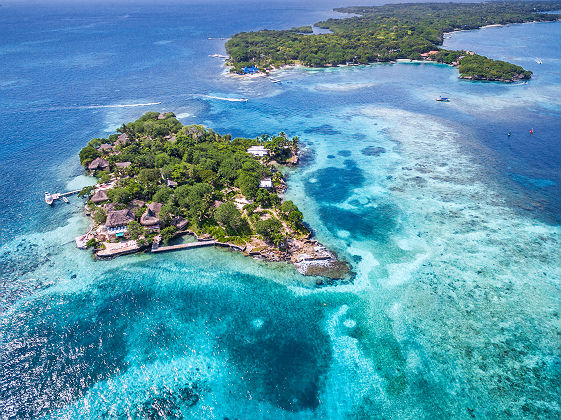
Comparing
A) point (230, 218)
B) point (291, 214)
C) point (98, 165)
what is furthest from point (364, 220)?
point (98, 165)

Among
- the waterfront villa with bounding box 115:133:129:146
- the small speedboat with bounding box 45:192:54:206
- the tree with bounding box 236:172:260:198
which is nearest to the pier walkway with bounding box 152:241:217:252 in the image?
the tree with bounding box 236:172:260:198

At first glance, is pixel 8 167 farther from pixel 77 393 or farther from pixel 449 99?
Answer: pixel 449 99

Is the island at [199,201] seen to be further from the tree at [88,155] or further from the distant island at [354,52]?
the distant island at [354,52]

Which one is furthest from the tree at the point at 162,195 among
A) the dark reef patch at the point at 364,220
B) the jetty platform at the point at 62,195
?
the dark reef patch at the point at 364,220

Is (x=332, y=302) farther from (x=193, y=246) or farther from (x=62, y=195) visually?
(x=62, y=195)

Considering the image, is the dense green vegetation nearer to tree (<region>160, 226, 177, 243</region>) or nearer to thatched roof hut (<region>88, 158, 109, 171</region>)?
tree (<region>160, 226, 177, 243</region>)

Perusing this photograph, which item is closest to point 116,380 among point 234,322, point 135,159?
point 234,322
